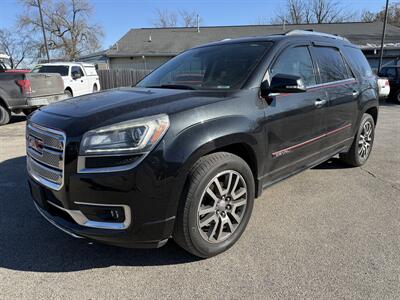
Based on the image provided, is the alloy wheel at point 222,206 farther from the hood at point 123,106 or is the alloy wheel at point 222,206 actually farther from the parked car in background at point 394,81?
the parked car in background at point 394,81

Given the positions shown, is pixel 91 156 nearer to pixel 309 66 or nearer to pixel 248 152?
pixel 248 152

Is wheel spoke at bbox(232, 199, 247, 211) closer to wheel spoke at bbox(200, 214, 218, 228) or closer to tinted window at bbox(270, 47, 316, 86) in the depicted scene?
wheel spoke at bbox(200, 214, 218, 228)

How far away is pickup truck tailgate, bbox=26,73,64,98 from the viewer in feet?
31.1

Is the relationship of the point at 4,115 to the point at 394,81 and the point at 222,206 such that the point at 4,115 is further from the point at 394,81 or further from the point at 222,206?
the point at 394,81

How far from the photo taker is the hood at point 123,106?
93.8 inches

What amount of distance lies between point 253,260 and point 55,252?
67.7 inches

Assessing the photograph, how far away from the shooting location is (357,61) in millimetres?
4809

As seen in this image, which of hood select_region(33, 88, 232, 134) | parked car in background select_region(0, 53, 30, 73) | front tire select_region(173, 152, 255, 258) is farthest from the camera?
parked car in background select_region(0, 53, 30, 73)

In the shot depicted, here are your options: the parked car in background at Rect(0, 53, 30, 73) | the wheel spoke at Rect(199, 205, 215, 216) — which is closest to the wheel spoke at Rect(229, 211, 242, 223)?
the wheel spoke at Rect(199, 205, 215, 216)

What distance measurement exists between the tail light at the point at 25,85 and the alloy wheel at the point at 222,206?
28.0 feet

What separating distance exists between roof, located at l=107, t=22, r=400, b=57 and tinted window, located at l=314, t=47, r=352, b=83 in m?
20.4

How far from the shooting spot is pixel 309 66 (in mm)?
3734

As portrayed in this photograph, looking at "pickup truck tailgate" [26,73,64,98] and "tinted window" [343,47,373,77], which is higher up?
"tinted window" [343,47,373,77]

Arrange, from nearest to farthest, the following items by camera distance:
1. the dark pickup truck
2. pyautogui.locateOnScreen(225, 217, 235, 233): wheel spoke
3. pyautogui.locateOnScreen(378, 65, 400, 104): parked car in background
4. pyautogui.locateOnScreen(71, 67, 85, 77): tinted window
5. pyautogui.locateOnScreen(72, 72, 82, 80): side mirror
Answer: pyautogui.locateOnScreen(225, 217, 235, 233): wheel spoke < the dark pickup truck < pyautogui.locateOnScreen(72, 72, 82, 80): side mirror < pyautogui.locateOnScreen(71, 67, 85, 77): tinted window < pyautogui.locateOnScreen(378, 65, 400, 104): parked car in background
